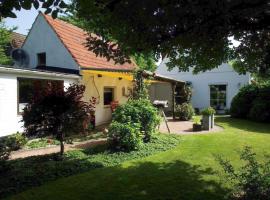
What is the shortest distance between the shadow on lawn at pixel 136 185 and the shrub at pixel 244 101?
1595cm

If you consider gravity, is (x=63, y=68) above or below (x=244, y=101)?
above

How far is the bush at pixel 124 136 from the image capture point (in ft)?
37.3

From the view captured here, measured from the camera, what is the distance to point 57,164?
9.30m

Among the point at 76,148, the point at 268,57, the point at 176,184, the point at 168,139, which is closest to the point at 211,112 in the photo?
the point at 168,139

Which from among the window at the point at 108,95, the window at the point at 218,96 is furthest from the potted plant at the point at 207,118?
the window at the point at 218,96

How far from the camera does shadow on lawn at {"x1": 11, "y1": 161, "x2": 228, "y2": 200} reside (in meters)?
7.00

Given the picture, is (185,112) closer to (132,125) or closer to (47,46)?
(47,46)

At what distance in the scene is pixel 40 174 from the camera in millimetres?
8352

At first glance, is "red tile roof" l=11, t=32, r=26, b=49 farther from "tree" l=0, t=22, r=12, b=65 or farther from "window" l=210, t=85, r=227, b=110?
"window" l=210, t=85, r=227, b=110

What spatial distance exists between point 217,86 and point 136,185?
24.9 meters

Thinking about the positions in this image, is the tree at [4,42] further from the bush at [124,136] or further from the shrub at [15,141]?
the bush at [124,136]

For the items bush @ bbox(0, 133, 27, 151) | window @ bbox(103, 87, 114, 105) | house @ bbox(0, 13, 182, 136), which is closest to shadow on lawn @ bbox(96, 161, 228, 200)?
bush @ bbox(0, 133, 27, 151)

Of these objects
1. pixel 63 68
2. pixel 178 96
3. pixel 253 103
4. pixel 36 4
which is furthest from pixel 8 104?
pixel 178 96

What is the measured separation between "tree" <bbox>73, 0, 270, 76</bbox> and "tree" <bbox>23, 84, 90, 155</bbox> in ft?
15.1
